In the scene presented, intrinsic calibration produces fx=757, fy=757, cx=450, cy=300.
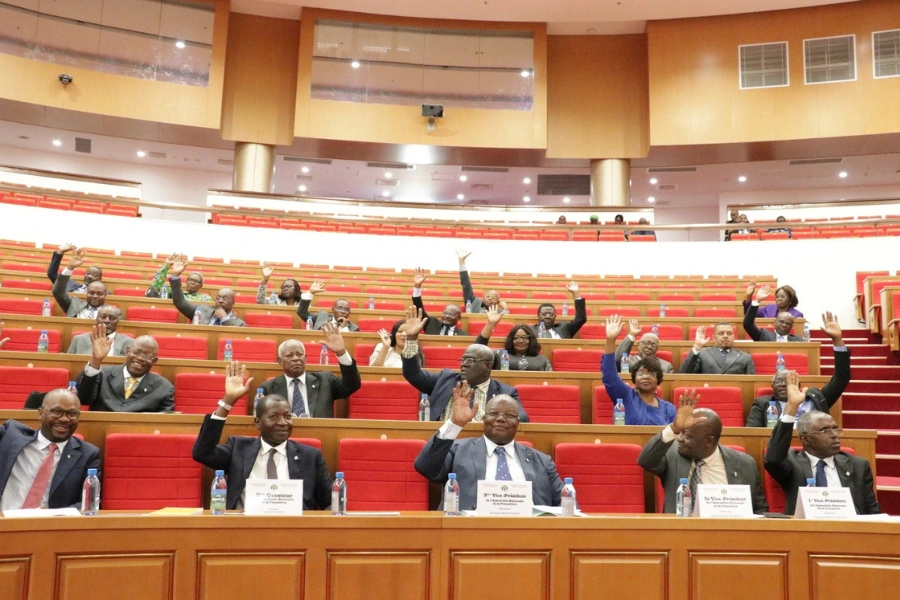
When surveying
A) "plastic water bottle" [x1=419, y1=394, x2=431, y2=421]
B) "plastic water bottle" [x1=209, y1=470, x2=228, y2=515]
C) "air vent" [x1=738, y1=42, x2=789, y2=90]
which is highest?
"air vent" [x1=738, y1=42, x2=789, y2=90]

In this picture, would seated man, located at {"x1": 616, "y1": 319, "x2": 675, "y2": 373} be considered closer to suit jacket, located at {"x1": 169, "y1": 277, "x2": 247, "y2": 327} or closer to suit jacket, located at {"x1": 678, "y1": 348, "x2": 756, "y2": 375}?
suit jacket, located at {"x1": 678, "y1": 348, "x2": 756, "y2": 375}

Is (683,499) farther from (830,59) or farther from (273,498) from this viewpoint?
(830,59)

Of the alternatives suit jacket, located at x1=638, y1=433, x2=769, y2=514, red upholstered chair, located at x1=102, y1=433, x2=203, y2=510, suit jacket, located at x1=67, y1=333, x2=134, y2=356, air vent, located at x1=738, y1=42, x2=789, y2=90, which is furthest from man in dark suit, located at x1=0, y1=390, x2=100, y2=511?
air vent, located at x1=738, y1=42, x2=789, y2=90

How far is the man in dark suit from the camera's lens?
9.56 feet

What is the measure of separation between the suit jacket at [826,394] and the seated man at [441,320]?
2.33 m

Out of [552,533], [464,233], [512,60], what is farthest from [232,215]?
[552,533]

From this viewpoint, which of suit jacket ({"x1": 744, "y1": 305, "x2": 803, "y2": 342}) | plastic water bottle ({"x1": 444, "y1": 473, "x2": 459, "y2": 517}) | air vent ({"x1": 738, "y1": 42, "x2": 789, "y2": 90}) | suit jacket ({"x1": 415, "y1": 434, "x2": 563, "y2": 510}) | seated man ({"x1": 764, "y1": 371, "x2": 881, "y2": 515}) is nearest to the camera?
plastic water bottle ({"x1": 444, "y1": 473, "x2": 459, "y2": 517})

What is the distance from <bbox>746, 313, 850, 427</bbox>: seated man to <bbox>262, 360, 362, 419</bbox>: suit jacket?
2.29m

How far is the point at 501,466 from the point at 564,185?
556 inches

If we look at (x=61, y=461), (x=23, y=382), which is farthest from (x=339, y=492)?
(x=23, y=382)

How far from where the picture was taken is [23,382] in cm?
398

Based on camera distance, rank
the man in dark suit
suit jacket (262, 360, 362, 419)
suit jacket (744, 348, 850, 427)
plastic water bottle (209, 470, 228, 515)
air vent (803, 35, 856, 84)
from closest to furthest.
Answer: plastic water bottle (209, 470, 228, 515) < the man in dark suit < suit jacket (262, 360, 362, 419) < suit jacket (744, 348, 850, 427) < air vent (803, 35, 856, 84)

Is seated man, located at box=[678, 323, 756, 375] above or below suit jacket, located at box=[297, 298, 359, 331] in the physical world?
below

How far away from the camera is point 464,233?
1232 centimetres
